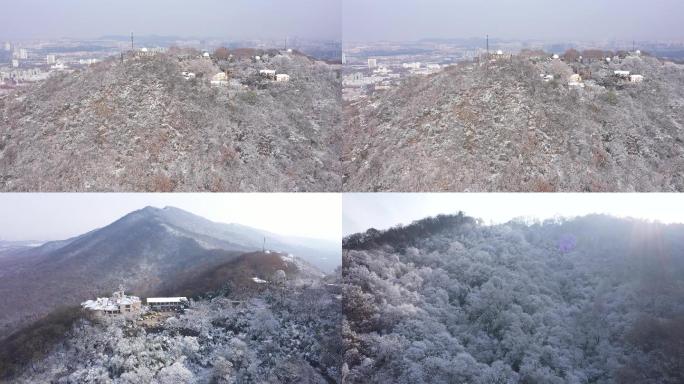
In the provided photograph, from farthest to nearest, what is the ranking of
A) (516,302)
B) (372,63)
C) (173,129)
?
(372,63), (173,129), (516,302)

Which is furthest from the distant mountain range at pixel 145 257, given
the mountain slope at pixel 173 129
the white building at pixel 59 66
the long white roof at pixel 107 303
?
the white building at pixel 59 66

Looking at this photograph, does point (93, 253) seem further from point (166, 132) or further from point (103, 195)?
point (166, 132)

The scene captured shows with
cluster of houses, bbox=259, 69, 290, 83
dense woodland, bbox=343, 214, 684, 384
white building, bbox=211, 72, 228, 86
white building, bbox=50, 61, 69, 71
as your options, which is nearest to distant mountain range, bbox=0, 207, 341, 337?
dense woodland, bbox=343, 214, 684, 384

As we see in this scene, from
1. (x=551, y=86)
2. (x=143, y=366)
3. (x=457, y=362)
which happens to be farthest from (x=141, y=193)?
(x=551, y=86)

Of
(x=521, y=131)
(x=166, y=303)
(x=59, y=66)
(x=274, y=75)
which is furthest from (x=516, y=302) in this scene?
(x=59, y=66)

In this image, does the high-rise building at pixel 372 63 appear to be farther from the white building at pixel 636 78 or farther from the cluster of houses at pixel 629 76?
the white building at pixel 636 78

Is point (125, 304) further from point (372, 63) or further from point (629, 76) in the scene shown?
point (629, 76)
